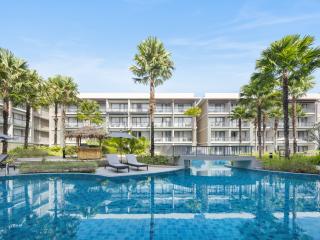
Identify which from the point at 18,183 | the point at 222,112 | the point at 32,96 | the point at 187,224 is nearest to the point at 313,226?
the point at 187,224

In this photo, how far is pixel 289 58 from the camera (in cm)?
2342

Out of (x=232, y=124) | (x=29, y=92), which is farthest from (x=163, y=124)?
(x=29, y=92)

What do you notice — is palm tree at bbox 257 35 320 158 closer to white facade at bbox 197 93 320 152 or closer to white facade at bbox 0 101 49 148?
white facade at bbox 197 93 320 152

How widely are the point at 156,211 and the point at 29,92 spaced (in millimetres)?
24917

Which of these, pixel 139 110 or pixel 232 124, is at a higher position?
pixel 139 110

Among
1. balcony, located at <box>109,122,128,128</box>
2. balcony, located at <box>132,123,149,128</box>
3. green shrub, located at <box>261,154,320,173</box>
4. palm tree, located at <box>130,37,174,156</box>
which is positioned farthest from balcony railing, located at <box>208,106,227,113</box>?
green shrub, located at <box>261,154,320,173</box>

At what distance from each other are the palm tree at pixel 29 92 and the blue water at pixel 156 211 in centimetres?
1381

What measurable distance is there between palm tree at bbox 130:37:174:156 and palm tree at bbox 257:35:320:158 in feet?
32.6

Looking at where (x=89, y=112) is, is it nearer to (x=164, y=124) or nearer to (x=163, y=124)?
(x=163, y=124)

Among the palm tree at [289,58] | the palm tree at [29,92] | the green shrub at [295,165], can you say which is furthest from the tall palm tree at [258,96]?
the palm tree at [29,92]

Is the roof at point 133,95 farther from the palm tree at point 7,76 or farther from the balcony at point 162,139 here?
the palm tree at point 7,76

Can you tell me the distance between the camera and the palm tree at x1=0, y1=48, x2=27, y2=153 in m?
27.1

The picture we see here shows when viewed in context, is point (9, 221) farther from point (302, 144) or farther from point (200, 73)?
point (302, 144)

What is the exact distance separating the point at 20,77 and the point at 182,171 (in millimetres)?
19045
